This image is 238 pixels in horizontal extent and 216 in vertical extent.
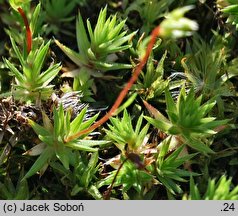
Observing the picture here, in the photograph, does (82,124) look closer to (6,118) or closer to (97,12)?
(6,118)

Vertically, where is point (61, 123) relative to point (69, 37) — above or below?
below

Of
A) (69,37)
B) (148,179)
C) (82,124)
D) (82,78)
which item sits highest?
(69,37)

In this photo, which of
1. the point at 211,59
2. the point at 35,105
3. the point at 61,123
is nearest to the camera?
the point at 61,123

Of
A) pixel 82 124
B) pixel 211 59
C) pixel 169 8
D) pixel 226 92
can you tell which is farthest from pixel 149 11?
pixel 82 124

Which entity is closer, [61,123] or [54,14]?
[61,123]

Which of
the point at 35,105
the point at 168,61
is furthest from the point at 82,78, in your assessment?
the point at 168,61

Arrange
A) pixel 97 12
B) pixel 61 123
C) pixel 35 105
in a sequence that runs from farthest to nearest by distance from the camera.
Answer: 1. pixel 97 12
2. pixel 35 105
3. pixel 61 123

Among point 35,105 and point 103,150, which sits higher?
point 35,105

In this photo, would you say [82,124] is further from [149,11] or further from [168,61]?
[149,11]

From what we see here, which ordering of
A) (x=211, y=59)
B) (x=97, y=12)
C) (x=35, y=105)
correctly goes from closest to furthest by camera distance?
(x=35, y=105) → (x=211, y=59) → (x=97, y=12)
